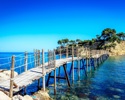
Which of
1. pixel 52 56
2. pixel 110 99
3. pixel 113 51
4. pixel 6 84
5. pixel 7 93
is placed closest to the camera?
pixel 7 93

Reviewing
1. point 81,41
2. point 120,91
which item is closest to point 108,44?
point 81,41

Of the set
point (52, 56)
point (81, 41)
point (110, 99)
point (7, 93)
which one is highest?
point (81, 41)

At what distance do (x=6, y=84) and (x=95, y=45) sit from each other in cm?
9230

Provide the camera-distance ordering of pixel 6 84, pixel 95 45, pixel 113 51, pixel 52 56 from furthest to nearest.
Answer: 1. pixel 95 45
2. pixel 113 51
3. pixel 52 56
4. pixel 6 84

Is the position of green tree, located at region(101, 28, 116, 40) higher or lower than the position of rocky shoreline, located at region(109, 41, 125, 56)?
higher

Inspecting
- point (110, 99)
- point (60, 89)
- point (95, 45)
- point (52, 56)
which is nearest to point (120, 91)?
point (110, 99)

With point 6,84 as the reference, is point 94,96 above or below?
below

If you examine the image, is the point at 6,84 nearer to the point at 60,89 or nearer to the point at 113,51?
the point at 60,89

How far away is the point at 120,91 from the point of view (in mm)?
18500

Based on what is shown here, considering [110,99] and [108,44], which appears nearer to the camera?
[110,99]

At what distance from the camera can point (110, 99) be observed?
1584 centimetres

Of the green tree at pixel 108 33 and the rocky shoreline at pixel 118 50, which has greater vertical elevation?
the green tree at pixel 108 33

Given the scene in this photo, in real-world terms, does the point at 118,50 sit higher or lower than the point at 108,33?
lower

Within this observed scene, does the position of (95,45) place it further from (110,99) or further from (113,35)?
(110,99)
